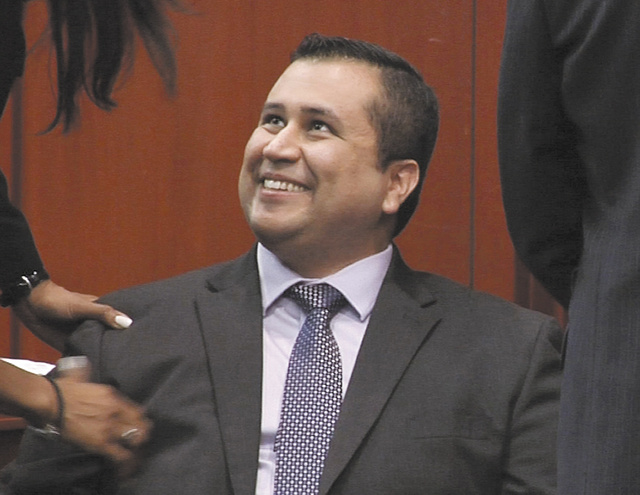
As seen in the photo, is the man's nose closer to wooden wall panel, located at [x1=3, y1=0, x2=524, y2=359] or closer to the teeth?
the teeth

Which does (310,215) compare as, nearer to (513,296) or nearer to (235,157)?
(235,157)

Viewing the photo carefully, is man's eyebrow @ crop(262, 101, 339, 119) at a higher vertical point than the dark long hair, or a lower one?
lower

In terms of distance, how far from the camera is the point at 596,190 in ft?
3.28

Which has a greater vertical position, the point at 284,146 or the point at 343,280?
the point at 284,146

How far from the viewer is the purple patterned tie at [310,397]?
1.50 m

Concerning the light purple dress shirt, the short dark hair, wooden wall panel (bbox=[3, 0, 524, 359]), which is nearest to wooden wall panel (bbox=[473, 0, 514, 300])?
wooden wall panel (bbox=[3, 0, 524, 359])

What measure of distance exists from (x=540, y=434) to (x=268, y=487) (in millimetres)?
342

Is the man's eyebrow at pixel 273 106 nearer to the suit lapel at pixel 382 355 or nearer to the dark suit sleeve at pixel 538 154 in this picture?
the suit lapel at pixel 382 355

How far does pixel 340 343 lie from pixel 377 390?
0.10m

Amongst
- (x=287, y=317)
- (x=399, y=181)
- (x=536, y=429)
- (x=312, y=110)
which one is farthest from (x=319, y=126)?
(x=536, y=429)

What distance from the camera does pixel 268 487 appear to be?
1.51m

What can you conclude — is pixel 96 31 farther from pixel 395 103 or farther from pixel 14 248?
pixel 395 103

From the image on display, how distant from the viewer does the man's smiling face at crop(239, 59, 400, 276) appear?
163 centimetres

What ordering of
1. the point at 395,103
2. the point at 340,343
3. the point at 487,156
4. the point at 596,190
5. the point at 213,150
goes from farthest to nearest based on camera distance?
the point at 487,156 → the point at 213,150 → the point at 395,103 → the point at 340,343 → the point at 596,190
